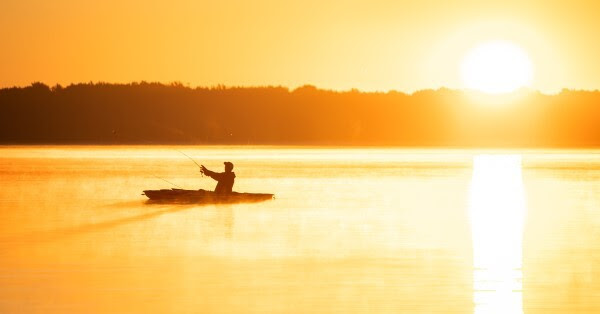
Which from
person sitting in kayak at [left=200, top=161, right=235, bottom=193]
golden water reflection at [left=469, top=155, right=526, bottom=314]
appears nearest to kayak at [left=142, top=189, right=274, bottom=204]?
person sitting in kayak at [left=200, top=161, right=235, bottom=193]

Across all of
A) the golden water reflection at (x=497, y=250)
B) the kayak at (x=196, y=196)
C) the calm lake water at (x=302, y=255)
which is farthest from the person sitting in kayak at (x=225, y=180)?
the golden water reflection at (x=497, y=250)

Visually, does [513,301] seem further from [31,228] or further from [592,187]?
[592,187]

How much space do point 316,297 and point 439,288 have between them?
2.11 m

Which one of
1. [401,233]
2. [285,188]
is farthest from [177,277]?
[285,188]

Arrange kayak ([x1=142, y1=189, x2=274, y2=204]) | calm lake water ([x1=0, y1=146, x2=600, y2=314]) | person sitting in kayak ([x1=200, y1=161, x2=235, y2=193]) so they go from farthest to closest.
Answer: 1. kayak ([x1=142, y1=189, x2=274, y2=204])
2. person sitting in kayak ([x1=200, y1=161, x2=235, y2=193])
3. calm lake water ([x1=0, y1=146, x2=600, y2=314])

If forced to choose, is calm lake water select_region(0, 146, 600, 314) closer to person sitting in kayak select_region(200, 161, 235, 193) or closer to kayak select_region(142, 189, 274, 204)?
kayak select_region(142, 189, 274, 204)

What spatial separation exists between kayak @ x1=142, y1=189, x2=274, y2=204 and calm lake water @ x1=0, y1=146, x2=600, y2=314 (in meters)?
0.33

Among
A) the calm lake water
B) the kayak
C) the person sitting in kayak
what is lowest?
the calm lake water

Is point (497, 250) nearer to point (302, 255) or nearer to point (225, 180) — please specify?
point (302, 255)

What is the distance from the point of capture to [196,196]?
3344cm

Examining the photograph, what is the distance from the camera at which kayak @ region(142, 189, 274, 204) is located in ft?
109

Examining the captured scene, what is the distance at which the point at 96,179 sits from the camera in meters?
55.8

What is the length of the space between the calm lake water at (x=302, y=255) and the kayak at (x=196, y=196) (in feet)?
1.08

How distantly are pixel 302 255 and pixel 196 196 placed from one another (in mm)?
13489
